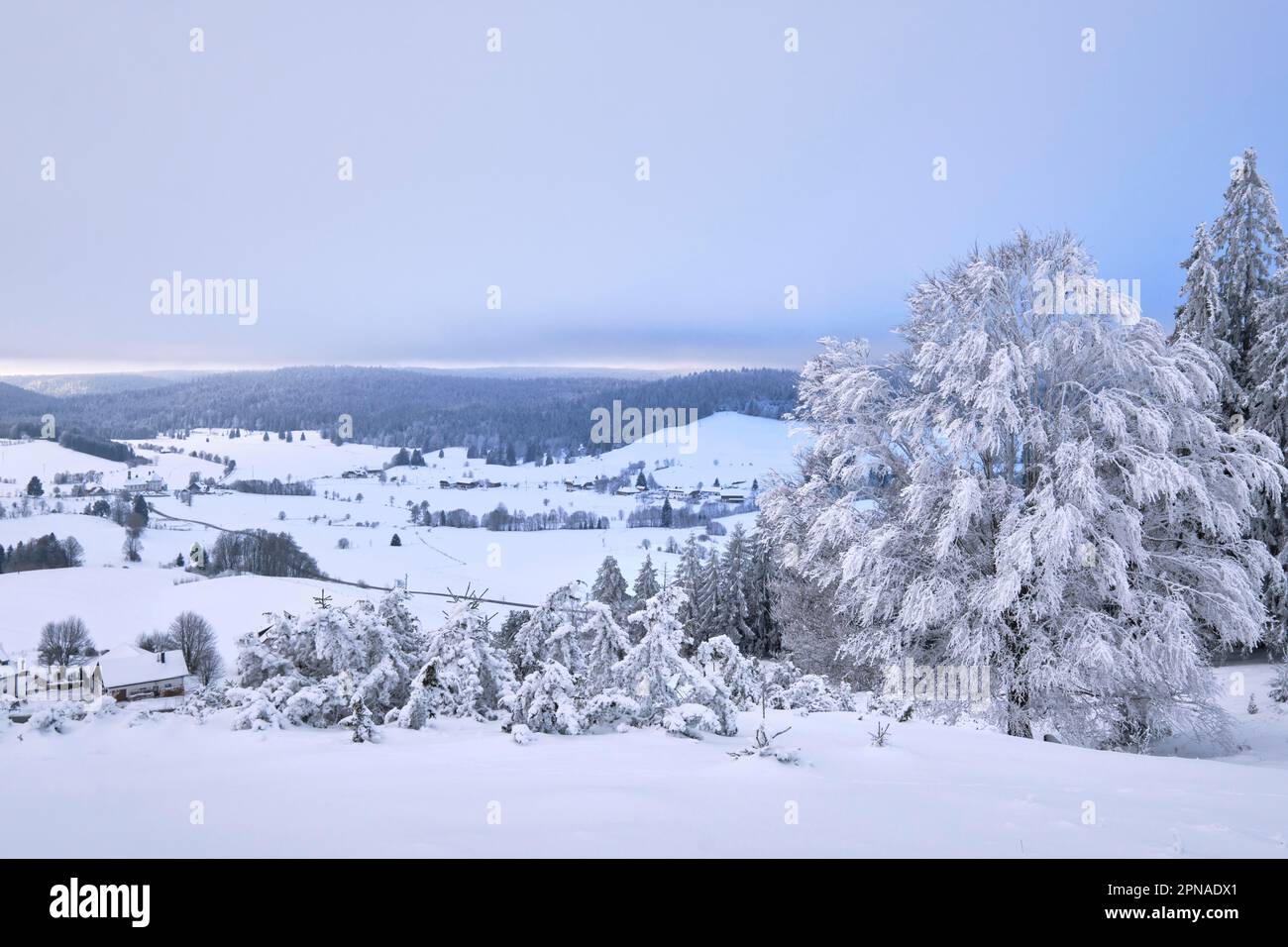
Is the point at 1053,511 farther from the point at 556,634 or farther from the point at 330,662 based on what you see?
the point at 330,662

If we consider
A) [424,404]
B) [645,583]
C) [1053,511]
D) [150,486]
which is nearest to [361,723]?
[1053,511]

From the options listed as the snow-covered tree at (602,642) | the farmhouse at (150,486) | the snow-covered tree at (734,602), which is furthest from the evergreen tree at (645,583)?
the farmhouse at (150,486)

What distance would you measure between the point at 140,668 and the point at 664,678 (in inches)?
893

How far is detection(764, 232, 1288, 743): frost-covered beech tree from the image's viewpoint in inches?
383

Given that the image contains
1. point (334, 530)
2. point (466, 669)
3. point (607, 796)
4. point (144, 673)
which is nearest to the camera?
→ point (607, 796)

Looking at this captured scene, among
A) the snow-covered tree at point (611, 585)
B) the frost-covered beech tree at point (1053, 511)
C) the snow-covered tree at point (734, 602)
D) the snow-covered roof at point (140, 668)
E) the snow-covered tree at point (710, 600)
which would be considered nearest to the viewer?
the frost-covered beech tree at point (1053, 511)

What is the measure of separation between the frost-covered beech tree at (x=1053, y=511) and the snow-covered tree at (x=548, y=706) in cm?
545

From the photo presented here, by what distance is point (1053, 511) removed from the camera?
944 cm

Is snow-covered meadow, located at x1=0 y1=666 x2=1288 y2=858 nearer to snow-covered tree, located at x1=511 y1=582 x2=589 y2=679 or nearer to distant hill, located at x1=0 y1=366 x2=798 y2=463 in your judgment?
snow-covered tree, located at x1=511 y1=582 x2=589 y2=679

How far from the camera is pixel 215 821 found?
372 centimetres

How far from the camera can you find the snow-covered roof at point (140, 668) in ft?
69.7

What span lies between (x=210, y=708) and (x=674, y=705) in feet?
16.2

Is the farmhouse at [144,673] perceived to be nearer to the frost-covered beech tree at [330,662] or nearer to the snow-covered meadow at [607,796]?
the frost-covered beech tree at [330,662]
